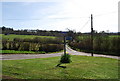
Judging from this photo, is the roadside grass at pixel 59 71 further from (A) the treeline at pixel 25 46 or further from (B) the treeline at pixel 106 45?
(A) the treeline at pixel 25 46

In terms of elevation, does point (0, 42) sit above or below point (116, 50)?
above

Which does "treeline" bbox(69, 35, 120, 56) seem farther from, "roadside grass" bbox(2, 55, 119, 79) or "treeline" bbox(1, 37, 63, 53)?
"roadside grass" bbox(2, 55, 119, 79)

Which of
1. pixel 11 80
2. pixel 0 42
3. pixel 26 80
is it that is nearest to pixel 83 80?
pixel 26 80

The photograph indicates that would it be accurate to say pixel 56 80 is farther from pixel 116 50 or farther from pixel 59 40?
pixel 59 40

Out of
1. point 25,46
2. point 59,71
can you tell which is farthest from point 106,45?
point 59,71

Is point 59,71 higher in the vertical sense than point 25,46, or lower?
lower

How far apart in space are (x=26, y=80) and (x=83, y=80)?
3022mm

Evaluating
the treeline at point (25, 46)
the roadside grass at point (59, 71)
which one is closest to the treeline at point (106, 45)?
the treeline at point (25, 46)

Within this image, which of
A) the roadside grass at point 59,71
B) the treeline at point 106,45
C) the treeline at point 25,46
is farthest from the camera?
the treeline at point 25,46

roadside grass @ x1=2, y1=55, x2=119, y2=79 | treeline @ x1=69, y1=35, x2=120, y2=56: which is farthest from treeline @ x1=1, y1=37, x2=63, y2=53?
roadside grass @ x1=2, y1=55, x2=119, y2=79

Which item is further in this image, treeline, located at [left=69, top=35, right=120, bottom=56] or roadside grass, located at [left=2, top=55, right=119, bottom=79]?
treeline, located at [left=69, top=35, right=120, bottom=56]

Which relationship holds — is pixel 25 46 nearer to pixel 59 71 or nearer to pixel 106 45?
pixel 106 45

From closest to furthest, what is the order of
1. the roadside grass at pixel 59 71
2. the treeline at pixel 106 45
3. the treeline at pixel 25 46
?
the roadside grass at pixel 59 71 < the treeline at pixel 106 45 < the treeline at pixel 25 46

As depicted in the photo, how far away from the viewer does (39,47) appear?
3975 centimetres
